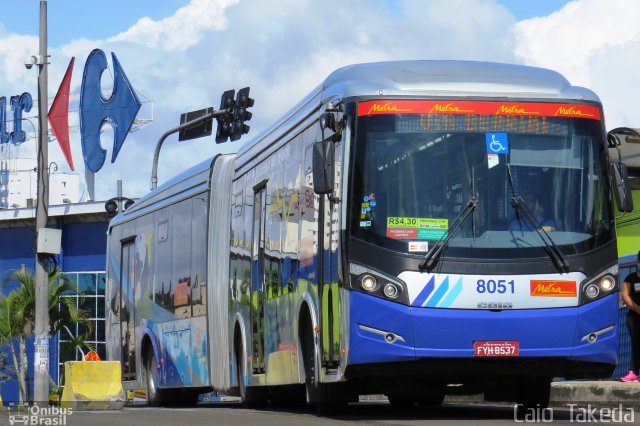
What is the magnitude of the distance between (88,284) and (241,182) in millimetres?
41848

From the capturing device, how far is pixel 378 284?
12156 millimetres

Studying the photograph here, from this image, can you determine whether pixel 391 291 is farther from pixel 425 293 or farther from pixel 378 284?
pixel 425 293

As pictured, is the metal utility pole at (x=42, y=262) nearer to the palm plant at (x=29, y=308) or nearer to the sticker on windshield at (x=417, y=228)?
the sticker on windshield at (x=417, y=228)

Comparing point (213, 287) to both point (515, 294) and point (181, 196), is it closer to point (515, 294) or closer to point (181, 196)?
point (181, 196)

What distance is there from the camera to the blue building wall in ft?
193

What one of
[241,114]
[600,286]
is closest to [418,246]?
[600,286]

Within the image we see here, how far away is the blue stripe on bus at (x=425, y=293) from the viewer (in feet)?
39.5

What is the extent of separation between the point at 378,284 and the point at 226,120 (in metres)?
19.6

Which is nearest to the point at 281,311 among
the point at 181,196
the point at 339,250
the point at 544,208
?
the point at 339,250

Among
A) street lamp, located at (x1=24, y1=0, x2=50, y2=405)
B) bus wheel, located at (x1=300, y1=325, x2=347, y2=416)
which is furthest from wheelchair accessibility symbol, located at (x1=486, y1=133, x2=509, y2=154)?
street lamp, located at (x1=24, y1=0, x2=50, y2=405)

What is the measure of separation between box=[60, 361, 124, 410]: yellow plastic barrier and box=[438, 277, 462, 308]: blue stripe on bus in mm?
9355

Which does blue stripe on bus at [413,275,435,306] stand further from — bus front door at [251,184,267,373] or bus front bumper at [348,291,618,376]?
bus front door at [251,184,267,373]

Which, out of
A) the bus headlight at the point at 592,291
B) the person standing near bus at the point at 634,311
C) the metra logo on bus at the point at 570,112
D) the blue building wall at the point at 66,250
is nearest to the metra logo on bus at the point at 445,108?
the metra logo on bus at the point at 570,112

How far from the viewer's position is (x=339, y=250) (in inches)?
492
